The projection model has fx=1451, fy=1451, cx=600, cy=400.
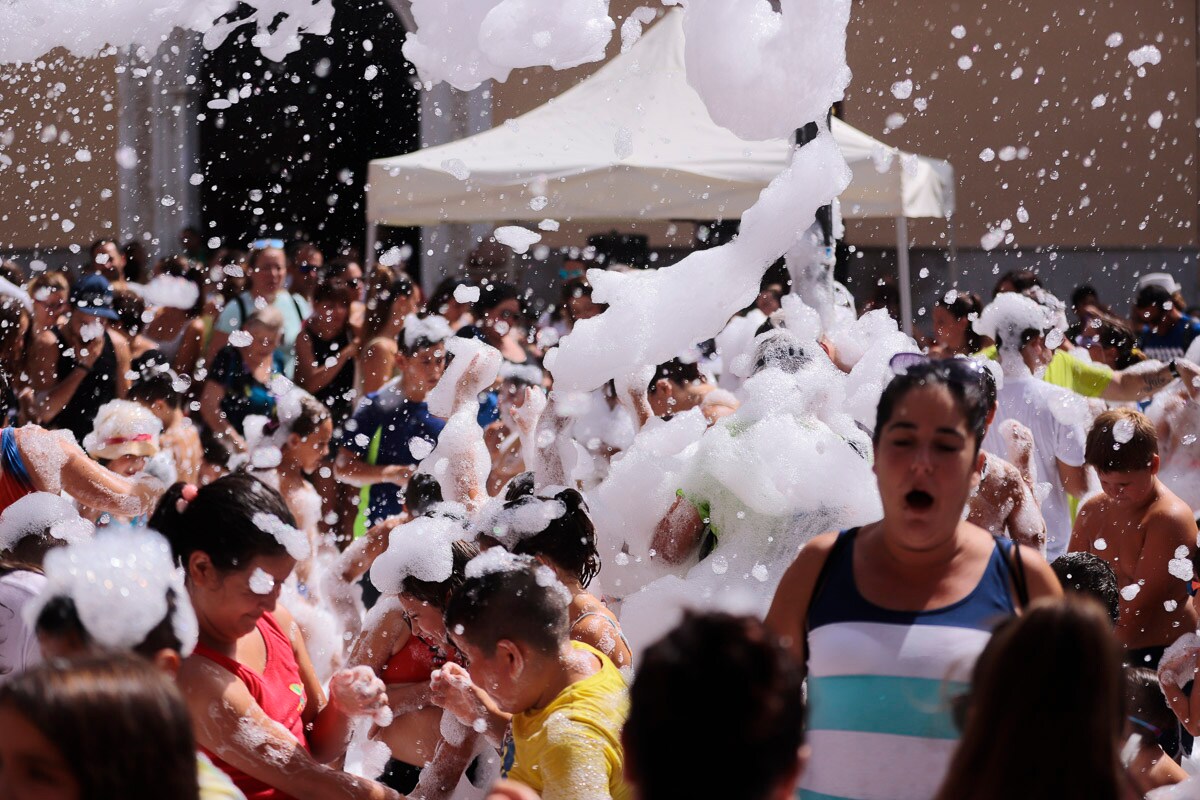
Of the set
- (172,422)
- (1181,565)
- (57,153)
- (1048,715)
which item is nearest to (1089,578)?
(1181,565)

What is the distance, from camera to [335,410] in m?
7.03

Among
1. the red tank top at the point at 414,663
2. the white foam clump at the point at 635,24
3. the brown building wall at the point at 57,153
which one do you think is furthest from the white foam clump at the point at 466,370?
the brown building wall at the point at 57,153

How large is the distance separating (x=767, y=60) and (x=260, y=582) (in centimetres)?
185

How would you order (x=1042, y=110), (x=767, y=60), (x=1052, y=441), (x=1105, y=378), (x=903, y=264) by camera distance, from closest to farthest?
(x=767, y=60)
(x=1052, y=441)
(x=1105, y=378)
(x=903, y=264)
(x=1042, y=110)

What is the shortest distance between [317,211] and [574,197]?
631 cm

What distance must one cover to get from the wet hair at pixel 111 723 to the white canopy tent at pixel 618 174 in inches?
246

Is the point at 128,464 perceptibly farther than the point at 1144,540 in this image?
Yes

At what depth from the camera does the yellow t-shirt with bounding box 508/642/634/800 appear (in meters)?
2.36

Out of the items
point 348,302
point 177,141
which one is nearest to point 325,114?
point 177,141

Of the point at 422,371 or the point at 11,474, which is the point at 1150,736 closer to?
the point at 11,474

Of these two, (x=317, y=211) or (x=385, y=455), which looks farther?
(x=317, y=211)

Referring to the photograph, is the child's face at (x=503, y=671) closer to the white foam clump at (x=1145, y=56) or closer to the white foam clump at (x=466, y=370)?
the white foam clump at (x=466, y=370)

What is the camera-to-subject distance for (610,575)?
147 inches

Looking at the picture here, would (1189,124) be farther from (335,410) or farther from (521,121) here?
(335,410)
